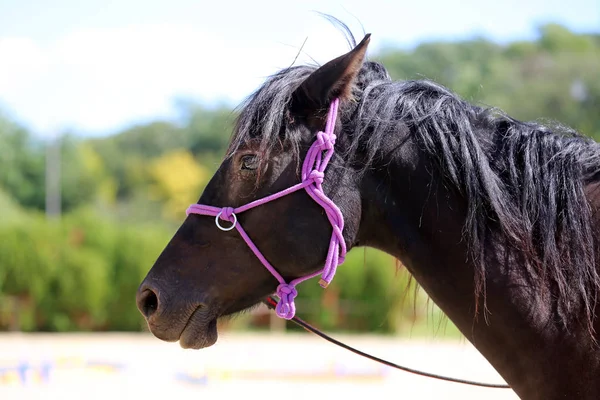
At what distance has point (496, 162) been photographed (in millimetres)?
2447

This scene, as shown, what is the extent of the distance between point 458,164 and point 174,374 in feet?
29.7

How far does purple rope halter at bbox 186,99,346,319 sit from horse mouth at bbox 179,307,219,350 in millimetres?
285

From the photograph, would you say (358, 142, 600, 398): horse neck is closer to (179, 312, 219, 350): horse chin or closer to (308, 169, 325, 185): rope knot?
(308, 169, 325, 185): rope knot

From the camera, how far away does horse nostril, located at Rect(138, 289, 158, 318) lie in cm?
253

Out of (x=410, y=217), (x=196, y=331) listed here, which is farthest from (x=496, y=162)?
(x=196, y=331)

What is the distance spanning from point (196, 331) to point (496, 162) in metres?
1.29

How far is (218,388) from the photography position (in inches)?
384

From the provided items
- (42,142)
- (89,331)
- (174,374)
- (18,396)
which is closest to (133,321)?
(89,331)

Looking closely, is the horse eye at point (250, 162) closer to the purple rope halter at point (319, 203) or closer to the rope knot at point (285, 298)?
the purple rope halter at point (319, 203)

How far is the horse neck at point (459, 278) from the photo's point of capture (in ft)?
7.48

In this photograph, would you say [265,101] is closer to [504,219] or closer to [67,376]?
[504,219]

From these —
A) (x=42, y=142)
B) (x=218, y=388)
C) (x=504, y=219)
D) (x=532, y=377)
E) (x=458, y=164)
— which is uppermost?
(x=458, y=164)

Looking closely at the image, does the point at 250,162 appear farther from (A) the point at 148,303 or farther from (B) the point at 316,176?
(A) the point at 148,303

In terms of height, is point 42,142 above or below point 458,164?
below
